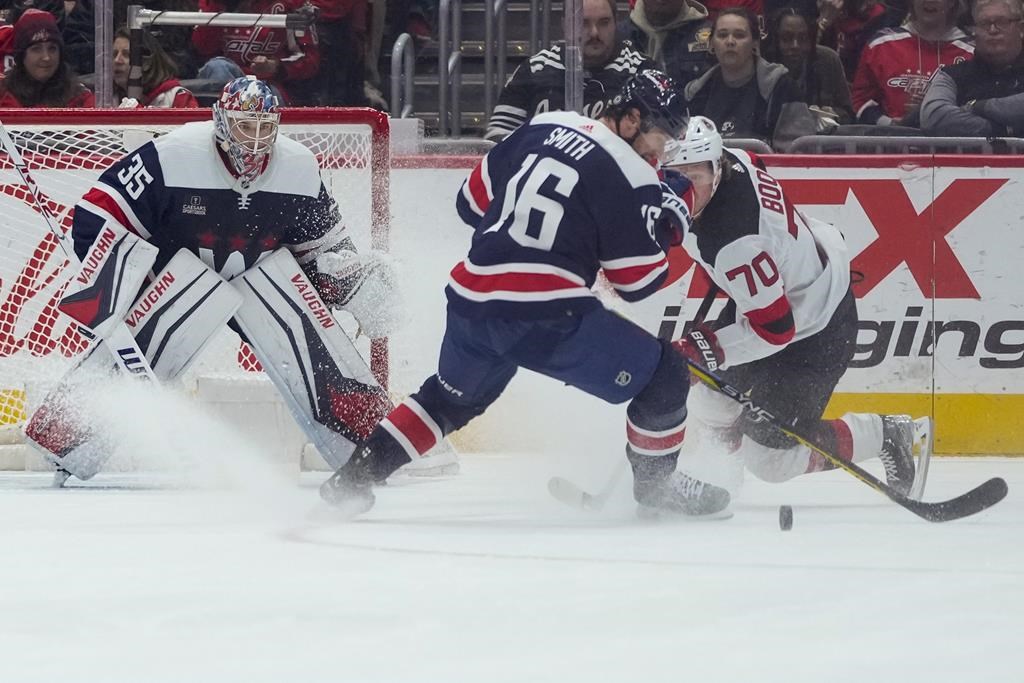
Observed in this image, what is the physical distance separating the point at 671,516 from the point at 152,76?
9.96 feet

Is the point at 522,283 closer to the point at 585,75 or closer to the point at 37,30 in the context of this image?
the point at 585,75

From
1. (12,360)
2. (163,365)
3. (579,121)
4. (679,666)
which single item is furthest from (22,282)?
(679,666)

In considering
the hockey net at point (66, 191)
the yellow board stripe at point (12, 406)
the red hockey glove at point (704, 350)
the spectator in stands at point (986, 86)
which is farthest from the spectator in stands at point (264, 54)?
the red hockey glove at point (704, 350)

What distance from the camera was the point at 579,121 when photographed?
3406 millimetres

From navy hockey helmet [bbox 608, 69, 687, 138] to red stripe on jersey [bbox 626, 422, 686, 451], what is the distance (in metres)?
0.66

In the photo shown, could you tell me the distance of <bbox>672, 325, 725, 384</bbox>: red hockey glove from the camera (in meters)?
3.99

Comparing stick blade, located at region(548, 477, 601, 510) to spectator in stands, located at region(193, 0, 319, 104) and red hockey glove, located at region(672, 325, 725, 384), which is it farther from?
spectator in stands, located at region(193, 0, 319, 104)

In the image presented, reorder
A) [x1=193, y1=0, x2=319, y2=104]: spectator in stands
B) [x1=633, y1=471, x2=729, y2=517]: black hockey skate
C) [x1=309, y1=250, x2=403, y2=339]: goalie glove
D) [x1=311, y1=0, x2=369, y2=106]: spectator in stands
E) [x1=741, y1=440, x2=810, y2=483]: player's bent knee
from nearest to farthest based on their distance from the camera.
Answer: [x1=633, y1=471, x2=729, y2=517]: black hockey skate, [x1=741, y1=440, x2=810, y2=483]: player's bent knee, [x1=309, y1=250, x2=403, y2=339]: goalie glove, [x1=193, y1=0, x2=319, y2=104]: spectator in stands, [x1=311, y1=0, x2=369, y2=106]: spectator in stands

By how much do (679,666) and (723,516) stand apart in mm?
1708

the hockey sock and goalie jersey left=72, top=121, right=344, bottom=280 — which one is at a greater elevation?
goalie jersey left=72, top=121, right=344, bottom=280

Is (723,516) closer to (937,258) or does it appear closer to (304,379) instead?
(304,379)

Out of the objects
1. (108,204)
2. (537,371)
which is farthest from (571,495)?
(108,204)

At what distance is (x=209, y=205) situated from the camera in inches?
170

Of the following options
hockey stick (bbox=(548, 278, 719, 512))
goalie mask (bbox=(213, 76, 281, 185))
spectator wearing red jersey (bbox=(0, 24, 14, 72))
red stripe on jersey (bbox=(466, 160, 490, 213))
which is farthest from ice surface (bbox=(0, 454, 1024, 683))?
spectator wearing red jersey (bbox=(0, 24, 14, 72))
